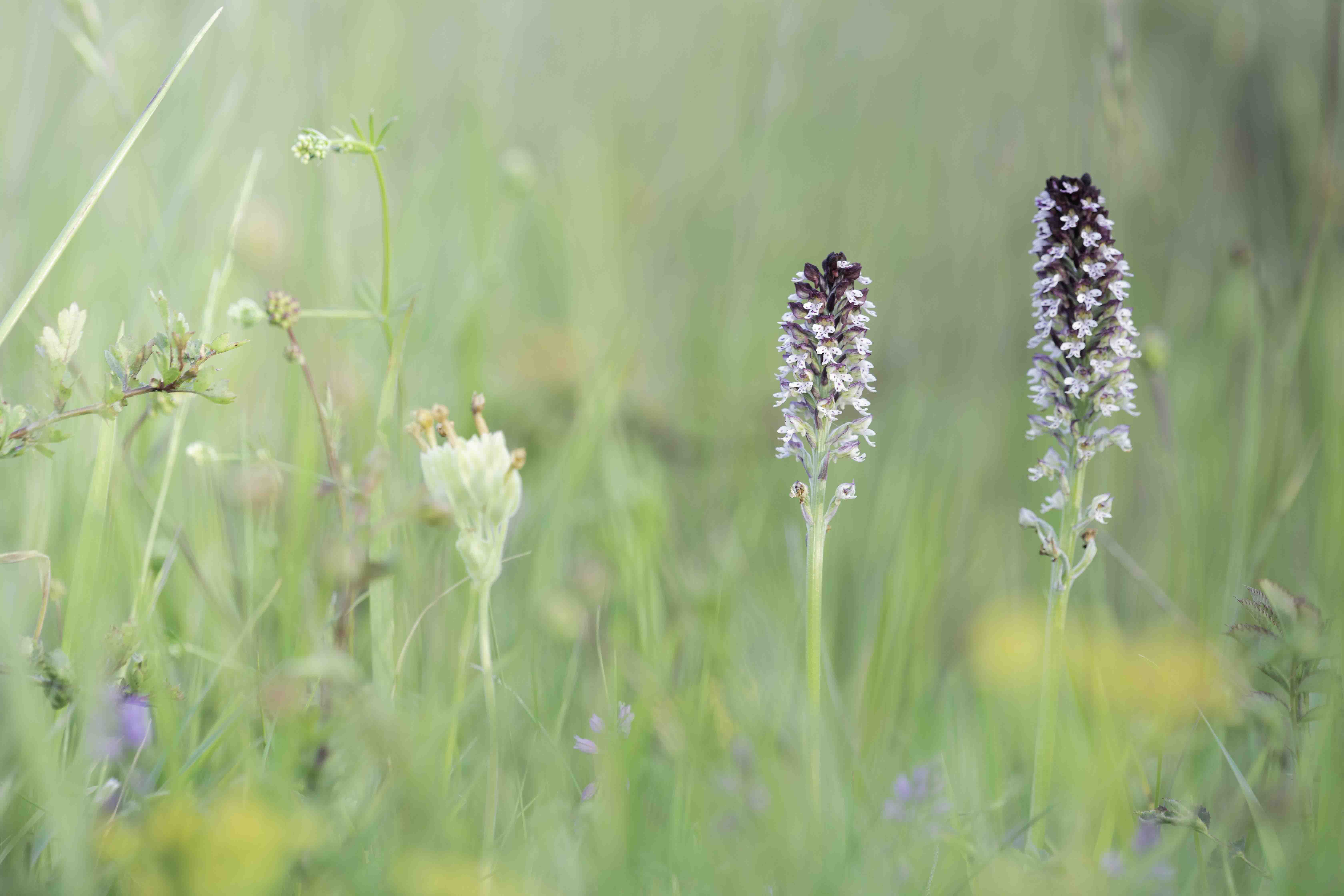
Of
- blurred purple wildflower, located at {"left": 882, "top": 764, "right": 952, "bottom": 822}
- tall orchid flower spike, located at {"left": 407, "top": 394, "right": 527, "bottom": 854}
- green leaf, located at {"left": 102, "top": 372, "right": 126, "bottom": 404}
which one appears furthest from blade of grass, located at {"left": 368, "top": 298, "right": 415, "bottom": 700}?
blurred purple wildflower, located at {"left": 882, "top": 764, "right": 952, "bottom": 822}

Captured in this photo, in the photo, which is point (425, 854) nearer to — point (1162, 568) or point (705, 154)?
point (1162, 568)

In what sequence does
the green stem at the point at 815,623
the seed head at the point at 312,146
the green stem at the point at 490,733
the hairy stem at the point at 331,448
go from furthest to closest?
the seed head at the point at 312,146
the hairy stem at the point at 331,448
the green stem at the point at 815,623
the green stem at the point at 490,733

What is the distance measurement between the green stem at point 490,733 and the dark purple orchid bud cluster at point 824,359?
22.2 inches

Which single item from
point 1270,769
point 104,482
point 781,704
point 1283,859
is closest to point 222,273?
point 104,482

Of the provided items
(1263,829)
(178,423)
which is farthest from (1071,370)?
(178,423)

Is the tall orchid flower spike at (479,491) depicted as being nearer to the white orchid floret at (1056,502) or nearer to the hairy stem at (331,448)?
the hairy stem at (331,448)

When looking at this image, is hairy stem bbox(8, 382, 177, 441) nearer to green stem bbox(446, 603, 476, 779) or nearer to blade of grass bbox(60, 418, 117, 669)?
blade of grass bbox(60, 418, 117, 669)

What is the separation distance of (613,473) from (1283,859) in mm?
1653

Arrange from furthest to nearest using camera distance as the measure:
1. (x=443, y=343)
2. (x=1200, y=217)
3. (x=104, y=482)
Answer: (x=1200, y=217) → (x=443, y=343) → (x=104, y=482)

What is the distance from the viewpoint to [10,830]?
1328 mm

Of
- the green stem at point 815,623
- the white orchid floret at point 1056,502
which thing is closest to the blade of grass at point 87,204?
the green stem at point 815,623

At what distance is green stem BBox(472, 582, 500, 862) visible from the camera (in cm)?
114

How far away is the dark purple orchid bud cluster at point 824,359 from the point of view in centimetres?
141

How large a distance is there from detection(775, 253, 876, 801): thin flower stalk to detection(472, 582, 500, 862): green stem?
0.51 m
